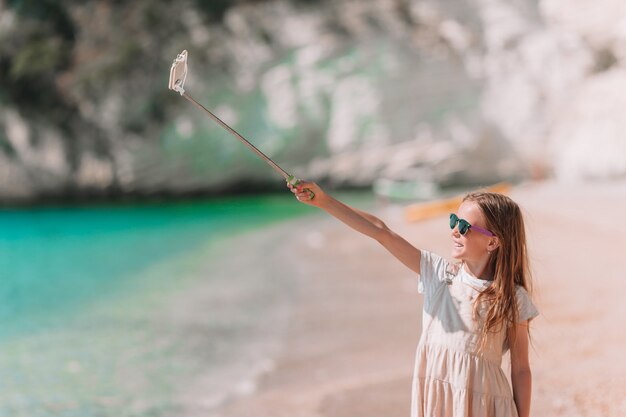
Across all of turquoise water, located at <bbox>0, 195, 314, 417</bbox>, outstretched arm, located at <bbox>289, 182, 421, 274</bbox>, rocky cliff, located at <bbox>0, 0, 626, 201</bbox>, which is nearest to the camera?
outstretched arm, located at <bbox>289, 182, 421, 274</bbox>

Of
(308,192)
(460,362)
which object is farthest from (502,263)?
(308,192)

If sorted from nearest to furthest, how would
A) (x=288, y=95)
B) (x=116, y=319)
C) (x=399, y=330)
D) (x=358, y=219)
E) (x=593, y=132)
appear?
(x=358, y=219)
(x=399, y=330)
(x=116, y=319)
(x=593, y=132)
(x=288, y=95)

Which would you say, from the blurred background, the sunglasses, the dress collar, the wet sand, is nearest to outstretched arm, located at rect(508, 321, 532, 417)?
the dress collar

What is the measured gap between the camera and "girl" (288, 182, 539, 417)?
1931 millimetres

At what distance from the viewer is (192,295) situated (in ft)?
26.7

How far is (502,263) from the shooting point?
1988 mm

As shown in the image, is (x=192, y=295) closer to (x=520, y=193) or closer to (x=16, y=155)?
(x=520, y=193)

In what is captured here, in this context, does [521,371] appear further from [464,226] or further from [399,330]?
[399,330]

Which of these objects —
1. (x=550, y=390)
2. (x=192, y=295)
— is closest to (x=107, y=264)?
(x=192, y=295)

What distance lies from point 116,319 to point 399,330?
3.14m

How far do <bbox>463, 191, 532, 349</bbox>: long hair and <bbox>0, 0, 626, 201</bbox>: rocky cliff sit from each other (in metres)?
19.9

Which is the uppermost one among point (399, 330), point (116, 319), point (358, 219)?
point (116, 319)

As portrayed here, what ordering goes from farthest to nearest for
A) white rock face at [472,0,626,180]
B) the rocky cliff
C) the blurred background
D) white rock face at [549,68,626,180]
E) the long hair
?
the rocky cliff, the blurred background, white rock face at [472,0,626,180], white rock face at [549,68,626,180], the long hair

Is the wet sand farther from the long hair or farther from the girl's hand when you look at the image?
the girl's hand
